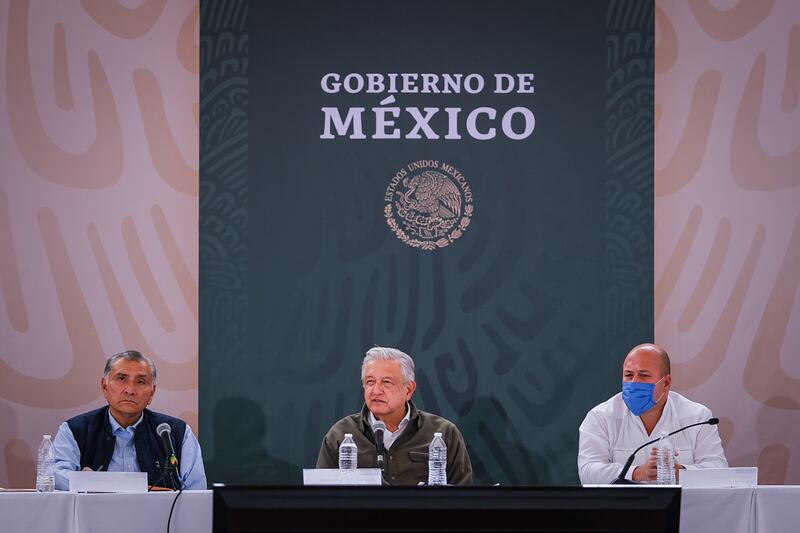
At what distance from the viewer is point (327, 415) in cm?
488

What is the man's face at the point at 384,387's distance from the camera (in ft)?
13.0

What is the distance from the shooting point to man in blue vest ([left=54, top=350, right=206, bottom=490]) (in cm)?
397

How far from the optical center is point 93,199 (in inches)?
195

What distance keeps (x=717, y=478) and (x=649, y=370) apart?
1.10m

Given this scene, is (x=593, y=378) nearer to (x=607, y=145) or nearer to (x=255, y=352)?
(x=607, y=145)

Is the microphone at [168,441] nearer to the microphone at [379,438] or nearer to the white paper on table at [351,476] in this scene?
the white paper on table at [351,476]

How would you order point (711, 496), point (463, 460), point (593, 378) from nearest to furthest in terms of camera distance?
point (711, 496), point (463, 460), point (593, 378)

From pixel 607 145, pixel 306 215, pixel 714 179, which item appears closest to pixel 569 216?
pixel 607 145

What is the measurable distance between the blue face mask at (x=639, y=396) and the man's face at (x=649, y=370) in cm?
2

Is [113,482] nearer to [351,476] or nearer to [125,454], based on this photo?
[351,476]

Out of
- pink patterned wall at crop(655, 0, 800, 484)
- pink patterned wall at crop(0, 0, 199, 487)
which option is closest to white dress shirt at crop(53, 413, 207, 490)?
pink patterned wall at crop(0, 0, 199, 487)

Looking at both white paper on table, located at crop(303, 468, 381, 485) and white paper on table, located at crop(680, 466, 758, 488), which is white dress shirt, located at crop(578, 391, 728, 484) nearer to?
white paper on table, located at crop(680, 466, 758, 488)

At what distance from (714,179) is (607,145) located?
588mm

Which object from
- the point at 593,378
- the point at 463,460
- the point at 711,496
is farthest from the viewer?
the point at 593,378
